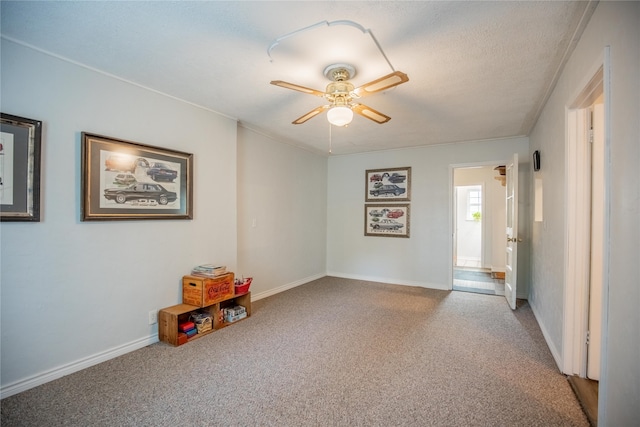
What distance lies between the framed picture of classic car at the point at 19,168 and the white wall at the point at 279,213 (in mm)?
2115

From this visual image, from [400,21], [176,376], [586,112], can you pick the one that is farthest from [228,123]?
[586,112]

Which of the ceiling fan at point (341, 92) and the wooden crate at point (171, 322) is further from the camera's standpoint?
the wooden crate at point (171, 322)

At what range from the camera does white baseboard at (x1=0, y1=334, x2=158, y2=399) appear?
1989 mm

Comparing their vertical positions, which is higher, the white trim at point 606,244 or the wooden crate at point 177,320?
the white trim at point 606,244

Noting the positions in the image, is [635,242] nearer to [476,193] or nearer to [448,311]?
[448,311]

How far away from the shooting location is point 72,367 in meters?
2.27

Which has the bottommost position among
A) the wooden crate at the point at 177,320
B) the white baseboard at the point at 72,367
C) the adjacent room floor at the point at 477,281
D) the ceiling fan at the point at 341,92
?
the adjacent room floor at the point at 477,281

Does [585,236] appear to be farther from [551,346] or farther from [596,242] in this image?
[551,346]

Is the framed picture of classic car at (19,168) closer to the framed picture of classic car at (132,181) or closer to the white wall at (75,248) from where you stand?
the white wall at (75,248)

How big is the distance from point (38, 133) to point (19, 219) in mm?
617

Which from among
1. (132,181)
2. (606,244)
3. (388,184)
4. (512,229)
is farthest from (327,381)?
(388,184)

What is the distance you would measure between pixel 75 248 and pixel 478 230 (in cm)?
843

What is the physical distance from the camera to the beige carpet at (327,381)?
178 cm

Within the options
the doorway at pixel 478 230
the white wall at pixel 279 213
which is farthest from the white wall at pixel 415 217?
the doorway at pixel 478 230
